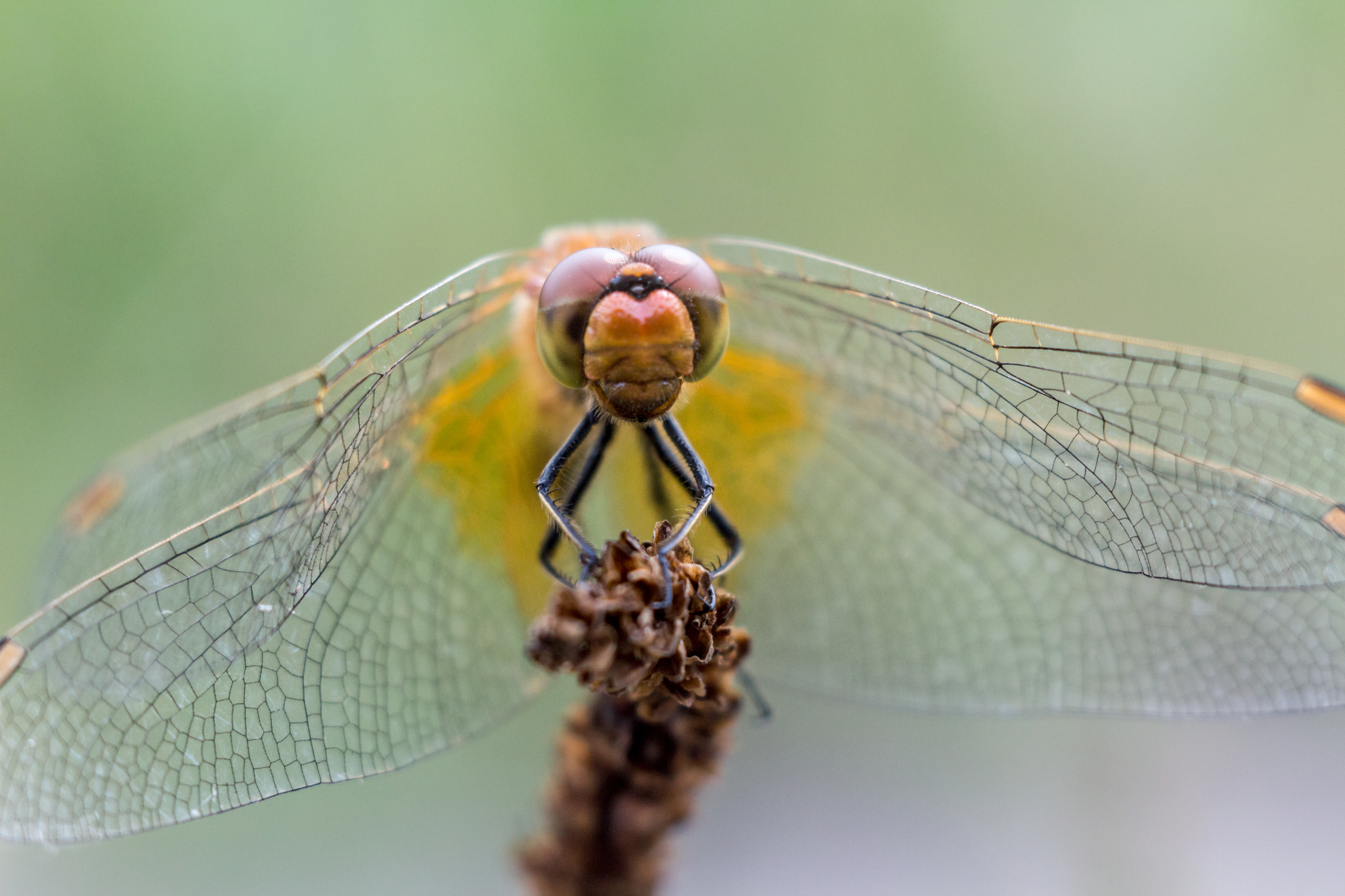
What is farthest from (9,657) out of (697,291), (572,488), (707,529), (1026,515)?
(1026,515)

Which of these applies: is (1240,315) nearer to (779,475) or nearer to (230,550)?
(779,475)

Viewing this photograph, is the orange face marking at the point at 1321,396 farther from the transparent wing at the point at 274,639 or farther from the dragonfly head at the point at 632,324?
the transparent wing at the point at 274,639

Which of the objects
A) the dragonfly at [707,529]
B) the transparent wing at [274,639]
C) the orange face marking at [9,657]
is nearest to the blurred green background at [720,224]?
the dragonfly at [707,529]

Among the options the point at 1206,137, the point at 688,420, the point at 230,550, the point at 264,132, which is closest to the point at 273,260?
the point at 264,132

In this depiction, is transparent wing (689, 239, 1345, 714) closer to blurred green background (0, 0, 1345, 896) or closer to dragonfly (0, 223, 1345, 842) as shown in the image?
dragonfly (0, 223, 1345, 842)

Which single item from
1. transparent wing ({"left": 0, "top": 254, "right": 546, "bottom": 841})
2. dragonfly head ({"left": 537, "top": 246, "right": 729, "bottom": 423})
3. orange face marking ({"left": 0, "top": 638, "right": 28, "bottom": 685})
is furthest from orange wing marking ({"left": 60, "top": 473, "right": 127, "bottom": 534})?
dragonfly head ({"left": 537, "top": 246, "right": 729, "bottom": 423})

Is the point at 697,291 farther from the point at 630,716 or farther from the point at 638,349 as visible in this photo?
the point at 630,716

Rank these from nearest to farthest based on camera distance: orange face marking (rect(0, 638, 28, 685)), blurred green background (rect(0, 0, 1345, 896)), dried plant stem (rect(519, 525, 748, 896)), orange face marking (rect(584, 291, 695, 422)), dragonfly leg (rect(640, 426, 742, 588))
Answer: dried plant stem (rect(519, 525, 748, 896)) → orange face marking (rect(0, 638, 28, 685)) → orange face marking (rect(584, 291, 695, 422)) → dragonfly leg (rect(640, 426, 742, 588)) → blurred green background (rect(0, 0, 1345, 896))
